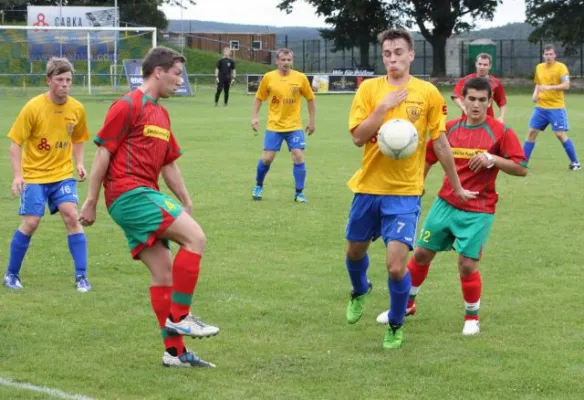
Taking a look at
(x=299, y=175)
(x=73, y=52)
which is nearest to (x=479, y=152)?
(x=299, y=175)

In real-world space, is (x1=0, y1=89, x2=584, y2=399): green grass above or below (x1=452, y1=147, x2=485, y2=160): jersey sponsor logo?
below

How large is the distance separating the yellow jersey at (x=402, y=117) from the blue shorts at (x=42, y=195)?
2.97 metres

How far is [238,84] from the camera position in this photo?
5231 centimetres

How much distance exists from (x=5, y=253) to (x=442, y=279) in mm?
4227

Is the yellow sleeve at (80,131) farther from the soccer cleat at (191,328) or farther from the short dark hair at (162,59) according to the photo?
the soccer cleat at (191,328)

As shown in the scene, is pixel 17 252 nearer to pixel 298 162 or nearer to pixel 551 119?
pixel 298 162

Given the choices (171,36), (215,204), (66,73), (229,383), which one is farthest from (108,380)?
(171,36)

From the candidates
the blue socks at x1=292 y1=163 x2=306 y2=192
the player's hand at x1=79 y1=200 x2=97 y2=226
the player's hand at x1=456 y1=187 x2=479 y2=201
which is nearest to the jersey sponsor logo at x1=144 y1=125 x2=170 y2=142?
the player's hand at x1=79 y1=200 x2=97 y2=226

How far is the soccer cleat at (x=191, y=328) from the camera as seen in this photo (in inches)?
235

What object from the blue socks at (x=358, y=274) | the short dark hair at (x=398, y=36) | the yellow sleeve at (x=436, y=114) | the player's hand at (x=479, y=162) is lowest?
the blue socks at (x=358, y=274)

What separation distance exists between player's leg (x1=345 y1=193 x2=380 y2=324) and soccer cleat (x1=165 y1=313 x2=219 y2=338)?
133cm

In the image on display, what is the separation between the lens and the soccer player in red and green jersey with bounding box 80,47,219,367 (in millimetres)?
5973

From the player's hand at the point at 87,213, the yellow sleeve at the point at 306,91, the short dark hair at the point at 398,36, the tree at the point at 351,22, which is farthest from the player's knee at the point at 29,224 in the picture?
the tree at the point at 351,22

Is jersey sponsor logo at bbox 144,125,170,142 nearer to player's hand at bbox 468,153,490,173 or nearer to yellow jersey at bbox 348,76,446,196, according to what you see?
yellow jersey at bbox 348,76,446,196
